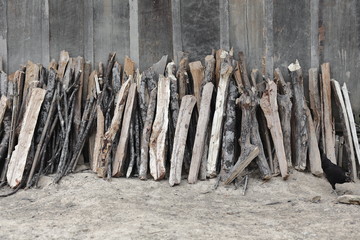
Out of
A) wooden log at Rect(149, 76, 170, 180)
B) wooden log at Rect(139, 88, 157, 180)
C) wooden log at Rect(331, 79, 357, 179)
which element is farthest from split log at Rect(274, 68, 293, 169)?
wooden log at Rect(139, 88, 157, 180)

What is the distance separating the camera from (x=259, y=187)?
5793 millimetres

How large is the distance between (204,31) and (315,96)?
1642mm

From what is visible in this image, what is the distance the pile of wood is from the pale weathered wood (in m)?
0.01

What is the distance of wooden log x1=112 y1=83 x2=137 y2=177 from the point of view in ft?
20.1

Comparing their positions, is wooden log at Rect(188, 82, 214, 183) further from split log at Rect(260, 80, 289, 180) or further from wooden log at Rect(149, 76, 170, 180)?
split log at Rect(260, 80, 289, 180)

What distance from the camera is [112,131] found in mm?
6277

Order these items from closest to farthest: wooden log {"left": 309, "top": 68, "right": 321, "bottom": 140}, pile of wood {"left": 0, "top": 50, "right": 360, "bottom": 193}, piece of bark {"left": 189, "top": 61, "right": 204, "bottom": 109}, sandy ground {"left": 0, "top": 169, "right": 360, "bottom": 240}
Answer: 1. sandy ground {"left": 0, "top": 169, "right": 360, "bottom": 240}
2. pile of wood {"left": 0, "top": 50, "right": 360, "bottom": 193}
3. wooden log {"left": 309, "top": 68, "right": 321, "bottom": 140}
4. piece of bark {"left": 189, "top": 61, "right": 204, "bottom": 109}

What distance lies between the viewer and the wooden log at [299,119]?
616cm

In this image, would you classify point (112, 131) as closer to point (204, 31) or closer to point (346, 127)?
point (204, 31)

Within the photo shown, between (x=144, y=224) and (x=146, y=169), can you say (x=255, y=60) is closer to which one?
(x=146, y=169)

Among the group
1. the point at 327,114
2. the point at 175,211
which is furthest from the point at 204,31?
the point at 175,211

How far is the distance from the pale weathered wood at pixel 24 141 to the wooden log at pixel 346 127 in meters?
3.65

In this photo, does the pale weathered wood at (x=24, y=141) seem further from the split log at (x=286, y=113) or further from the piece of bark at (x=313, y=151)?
the piece of bark at (x=313, y=151)

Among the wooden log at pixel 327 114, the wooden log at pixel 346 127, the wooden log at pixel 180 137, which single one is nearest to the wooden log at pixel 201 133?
the wooden log at pixel 180 137
